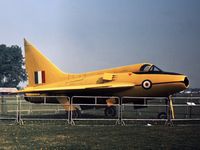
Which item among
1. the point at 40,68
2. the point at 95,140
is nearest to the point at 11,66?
the point at 40,68

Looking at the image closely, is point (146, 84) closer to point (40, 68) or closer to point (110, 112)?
point (110, 112)

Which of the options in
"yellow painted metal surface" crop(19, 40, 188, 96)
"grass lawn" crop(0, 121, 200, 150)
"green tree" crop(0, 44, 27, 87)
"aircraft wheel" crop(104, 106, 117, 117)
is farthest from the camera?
"green tree" crop(0, 44, 27, 87)

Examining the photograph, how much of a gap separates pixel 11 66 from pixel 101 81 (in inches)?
3763

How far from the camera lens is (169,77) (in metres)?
17.6

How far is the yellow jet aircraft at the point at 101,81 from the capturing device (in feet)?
58.5

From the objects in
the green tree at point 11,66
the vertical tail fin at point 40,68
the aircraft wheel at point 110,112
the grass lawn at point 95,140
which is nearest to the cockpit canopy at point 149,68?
the aircraft wheel at point 110,112

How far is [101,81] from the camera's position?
19438mm

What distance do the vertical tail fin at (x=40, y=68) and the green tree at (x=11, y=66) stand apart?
90.3m

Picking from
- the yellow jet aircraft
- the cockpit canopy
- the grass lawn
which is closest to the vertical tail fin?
the yellow jet aircraft

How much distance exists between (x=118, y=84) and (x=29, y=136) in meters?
8.87

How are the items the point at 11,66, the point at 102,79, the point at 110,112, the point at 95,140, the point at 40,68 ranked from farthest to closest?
the point at 11,66 < the point at 40,68 < the point at 102,79 < the point at 110,112 < the point at 95,140

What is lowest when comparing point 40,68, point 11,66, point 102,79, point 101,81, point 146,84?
point 146,84

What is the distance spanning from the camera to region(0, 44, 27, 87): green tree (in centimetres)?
10988

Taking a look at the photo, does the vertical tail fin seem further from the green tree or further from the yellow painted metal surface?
the green tree
